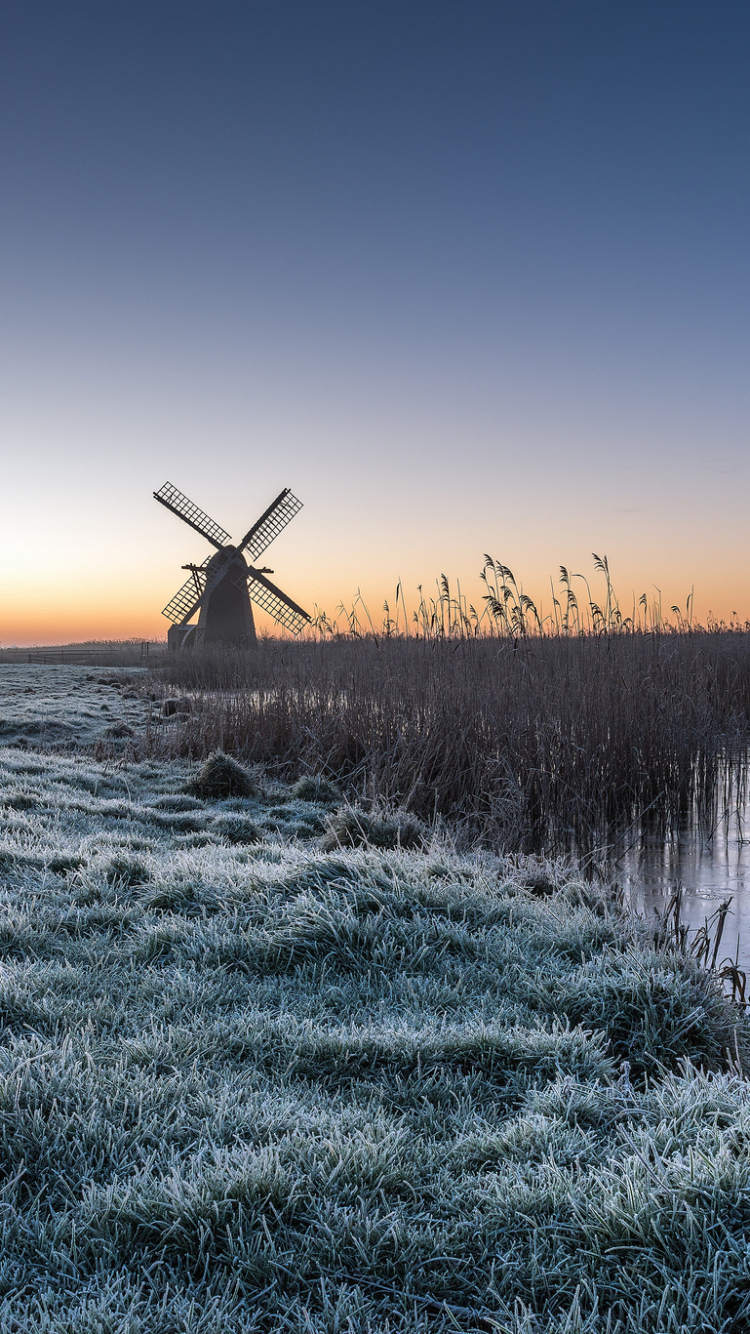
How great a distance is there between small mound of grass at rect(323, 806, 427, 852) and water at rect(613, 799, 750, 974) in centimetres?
148

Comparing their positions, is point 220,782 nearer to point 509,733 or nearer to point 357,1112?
point 509,733

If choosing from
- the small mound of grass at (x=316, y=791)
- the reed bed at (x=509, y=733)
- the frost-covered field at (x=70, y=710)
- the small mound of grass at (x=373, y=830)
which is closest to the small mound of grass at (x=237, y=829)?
the small mound of grass at (x=373, y=830)

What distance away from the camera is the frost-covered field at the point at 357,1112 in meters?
1.63

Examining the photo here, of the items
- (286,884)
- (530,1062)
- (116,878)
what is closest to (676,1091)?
(530,1062)

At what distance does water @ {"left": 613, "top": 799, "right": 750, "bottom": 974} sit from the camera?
17.0ft

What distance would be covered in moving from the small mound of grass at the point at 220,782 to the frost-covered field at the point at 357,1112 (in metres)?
3.83

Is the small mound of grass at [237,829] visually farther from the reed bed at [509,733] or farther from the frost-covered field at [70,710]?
the frost-covered field at [70,710]

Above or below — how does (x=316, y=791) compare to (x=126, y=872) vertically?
below

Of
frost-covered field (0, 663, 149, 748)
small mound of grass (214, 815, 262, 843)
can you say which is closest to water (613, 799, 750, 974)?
small mound of grass (214, 815, 262, 843)

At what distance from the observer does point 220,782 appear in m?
8.04

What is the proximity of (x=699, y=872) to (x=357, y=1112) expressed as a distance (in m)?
4.84

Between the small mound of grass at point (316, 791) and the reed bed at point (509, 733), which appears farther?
the small mound of grass at point (316, 791)

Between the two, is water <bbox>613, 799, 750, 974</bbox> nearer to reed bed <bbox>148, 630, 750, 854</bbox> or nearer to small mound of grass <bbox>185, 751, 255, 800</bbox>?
reed bed <bbox>148, 630, 750, 854</bbox>

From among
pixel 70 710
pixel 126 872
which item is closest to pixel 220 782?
pixel 126 872
